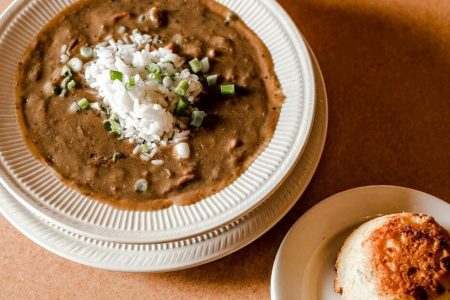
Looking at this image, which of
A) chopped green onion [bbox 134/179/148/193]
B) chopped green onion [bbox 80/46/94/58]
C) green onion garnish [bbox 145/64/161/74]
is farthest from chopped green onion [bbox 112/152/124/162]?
chopped green onion [bbox 80/46/94/58]

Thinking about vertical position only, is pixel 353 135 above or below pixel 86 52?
below

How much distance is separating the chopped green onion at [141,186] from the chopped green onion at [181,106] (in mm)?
278

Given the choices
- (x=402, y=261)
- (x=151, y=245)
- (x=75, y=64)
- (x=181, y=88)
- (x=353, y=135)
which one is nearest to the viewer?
(x=402, y=261)

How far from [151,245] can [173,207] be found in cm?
15

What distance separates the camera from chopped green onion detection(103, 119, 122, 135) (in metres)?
1.94

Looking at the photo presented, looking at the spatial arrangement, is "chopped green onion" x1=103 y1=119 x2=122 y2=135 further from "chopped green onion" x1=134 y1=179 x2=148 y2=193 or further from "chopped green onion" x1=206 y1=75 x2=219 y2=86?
"chopped green onion" x1=206 y1=75 x2=219 y2=86

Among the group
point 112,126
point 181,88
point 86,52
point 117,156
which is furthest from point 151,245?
point 86,52

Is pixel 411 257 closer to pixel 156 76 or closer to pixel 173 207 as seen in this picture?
pixel 173 207

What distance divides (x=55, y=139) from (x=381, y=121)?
1300 millimetres

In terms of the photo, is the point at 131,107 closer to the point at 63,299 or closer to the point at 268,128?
the point at 268,128

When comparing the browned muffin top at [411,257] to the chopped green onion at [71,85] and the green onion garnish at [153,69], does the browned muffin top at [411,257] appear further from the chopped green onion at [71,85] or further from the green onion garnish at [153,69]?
the chopped green onion at [71,85]

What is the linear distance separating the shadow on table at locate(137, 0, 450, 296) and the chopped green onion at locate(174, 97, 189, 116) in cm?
55

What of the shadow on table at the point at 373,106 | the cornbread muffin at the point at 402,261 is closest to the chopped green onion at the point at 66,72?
the shadow on table at the point at 373,106

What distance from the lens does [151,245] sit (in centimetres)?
183
